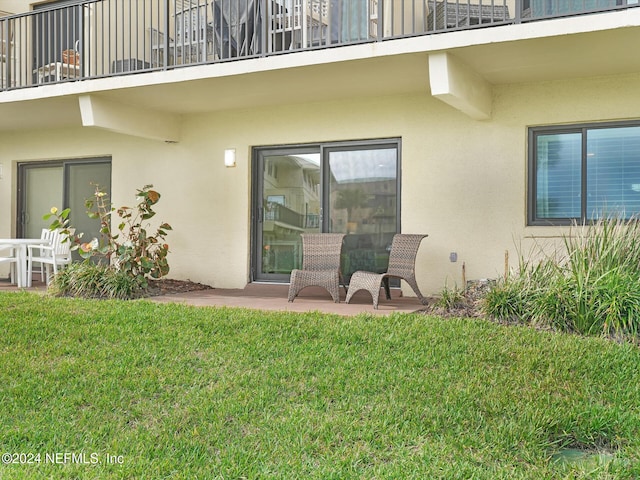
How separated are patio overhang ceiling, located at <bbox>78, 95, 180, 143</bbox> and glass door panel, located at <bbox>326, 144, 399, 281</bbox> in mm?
2659

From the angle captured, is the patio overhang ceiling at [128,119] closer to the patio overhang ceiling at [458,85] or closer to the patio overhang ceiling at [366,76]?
the patio overhang ceiling at [366,76]

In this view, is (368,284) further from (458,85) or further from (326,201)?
(458,85)

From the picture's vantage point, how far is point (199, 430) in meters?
3.66

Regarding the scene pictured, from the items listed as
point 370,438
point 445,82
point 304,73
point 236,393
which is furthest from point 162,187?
point 370,438

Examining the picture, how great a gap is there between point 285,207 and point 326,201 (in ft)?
2.38

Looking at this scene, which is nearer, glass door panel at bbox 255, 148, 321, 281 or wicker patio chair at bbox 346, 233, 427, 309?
wicker patio chair at bbox 346, 233, 427, 309

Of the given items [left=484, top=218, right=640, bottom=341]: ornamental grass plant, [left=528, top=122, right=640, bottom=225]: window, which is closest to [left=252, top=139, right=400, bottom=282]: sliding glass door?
[left=528, top=122, right=640, bottom=225]: window

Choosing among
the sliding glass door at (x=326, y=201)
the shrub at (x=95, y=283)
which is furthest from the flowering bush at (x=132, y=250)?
the sliding glass door at (x=326, y=201)

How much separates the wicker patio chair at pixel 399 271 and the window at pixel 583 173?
1581 millimetres

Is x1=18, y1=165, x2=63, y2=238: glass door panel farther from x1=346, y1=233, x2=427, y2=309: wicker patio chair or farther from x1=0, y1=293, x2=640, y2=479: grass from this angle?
x1=346, y1=233, x2=427, y2=309: wicker patio chair

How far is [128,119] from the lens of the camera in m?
9.23

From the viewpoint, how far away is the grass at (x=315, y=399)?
326 centimetres

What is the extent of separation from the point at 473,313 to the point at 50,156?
A: 838 centimetres

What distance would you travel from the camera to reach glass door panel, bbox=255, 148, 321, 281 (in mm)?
9258
